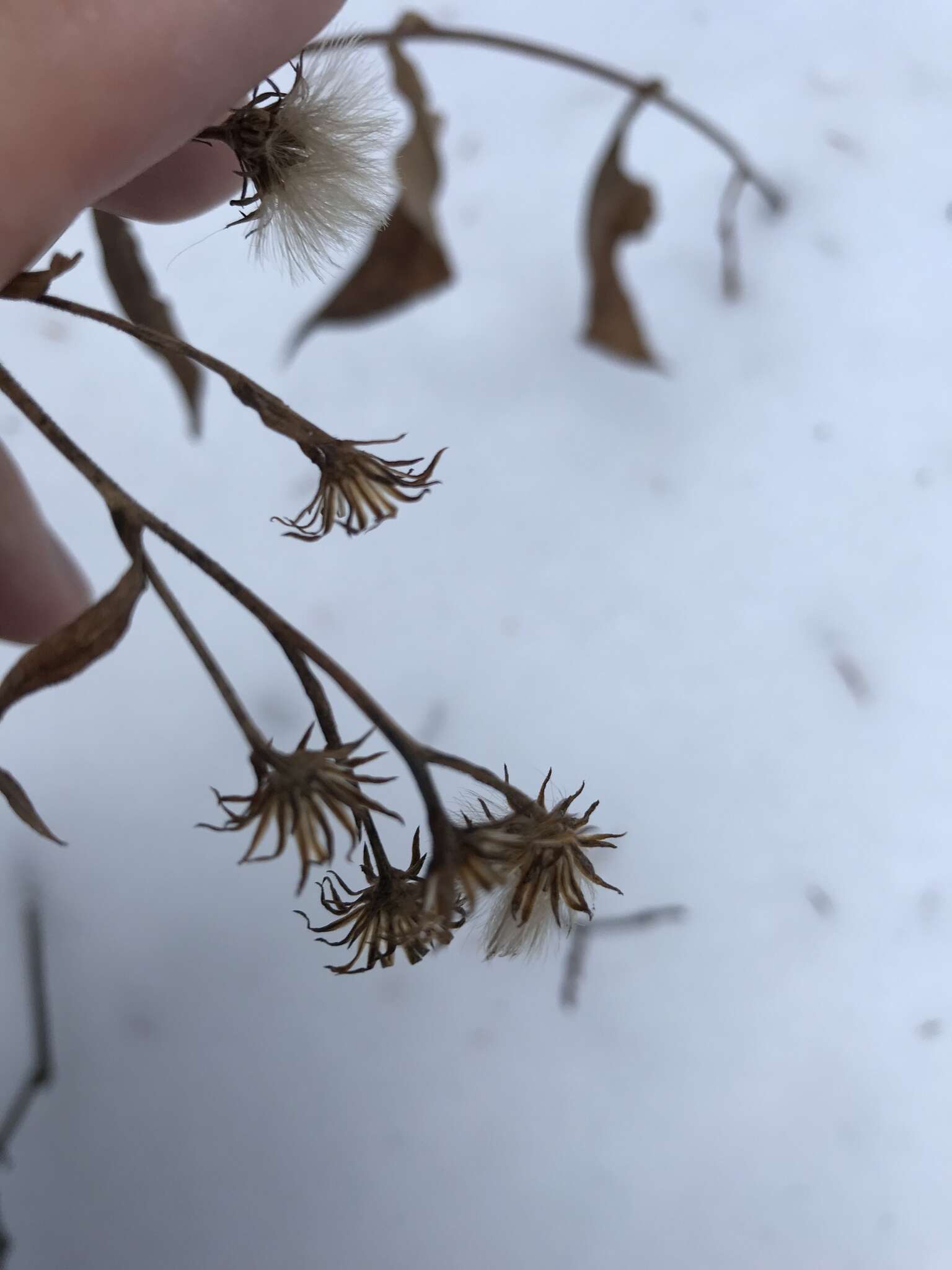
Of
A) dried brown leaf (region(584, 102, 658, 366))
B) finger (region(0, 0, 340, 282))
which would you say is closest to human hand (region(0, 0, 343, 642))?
finger (region(0, 0, 340, 282))

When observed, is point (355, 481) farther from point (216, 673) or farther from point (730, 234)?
point (730, 234)

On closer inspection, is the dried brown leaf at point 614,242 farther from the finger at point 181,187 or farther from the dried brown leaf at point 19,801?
the dried brown leaf at point 19,801

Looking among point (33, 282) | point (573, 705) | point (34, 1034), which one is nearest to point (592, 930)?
point (573, 705)

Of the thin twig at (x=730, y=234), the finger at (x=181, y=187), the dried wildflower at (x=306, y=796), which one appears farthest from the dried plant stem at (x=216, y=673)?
the thin twig at (x=730, y=234)

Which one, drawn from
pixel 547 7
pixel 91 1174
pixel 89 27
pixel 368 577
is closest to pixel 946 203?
pixel 547 7

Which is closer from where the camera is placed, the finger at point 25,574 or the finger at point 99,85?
the finger at point 99,85

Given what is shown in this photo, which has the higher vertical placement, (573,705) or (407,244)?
(407,244)

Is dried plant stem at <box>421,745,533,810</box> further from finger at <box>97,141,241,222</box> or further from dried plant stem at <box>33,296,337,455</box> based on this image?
finger at <box>97,141,241,222</box>

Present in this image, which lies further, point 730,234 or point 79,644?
point 730,234
